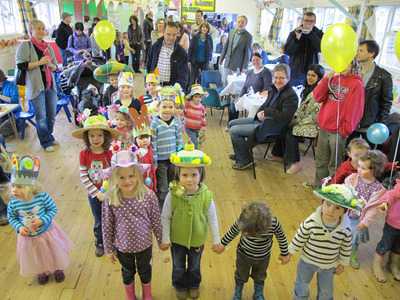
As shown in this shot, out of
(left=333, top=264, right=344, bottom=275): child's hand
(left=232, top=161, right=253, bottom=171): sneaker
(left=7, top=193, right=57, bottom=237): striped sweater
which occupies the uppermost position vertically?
(left=7, top=193, right=57, bottom=237): striped sweater

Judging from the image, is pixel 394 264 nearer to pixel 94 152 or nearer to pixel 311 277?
pixel 311 277

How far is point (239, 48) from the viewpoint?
228 inches

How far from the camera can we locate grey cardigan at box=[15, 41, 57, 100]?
12.1ft

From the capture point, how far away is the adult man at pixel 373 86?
10.2 feet

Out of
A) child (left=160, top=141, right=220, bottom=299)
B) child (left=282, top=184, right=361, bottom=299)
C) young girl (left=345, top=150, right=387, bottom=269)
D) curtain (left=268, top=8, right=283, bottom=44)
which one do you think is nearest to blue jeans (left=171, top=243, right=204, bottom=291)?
child (left=160, top=141, right=220, bottom=299)

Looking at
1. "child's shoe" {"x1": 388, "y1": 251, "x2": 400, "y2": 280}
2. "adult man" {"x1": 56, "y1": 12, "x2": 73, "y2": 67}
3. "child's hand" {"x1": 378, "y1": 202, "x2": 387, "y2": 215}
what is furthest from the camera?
"adult man" {"x1": 56, "y1": 12, "x2": 73, "y2": 67}

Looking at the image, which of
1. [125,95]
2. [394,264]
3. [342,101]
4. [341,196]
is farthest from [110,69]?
[394,264]

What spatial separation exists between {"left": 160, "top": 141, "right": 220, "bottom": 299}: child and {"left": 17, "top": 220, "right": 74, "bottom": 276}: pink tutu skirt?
0.83 metres

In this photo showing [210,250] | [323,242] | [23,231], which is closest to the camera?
[323,242]

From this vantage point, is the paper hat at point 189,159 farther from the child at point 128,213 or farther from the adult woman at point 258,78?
→ the adult woman at point 258,78

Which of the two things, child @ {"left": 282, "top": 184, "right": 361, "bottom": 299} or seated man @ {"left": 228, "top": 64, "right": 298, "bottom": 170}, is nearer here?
child @ {"left": 282, "top": 184, "right": 361, "bottom": 299}

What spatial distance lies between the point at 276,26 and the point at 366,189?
27.1 ft

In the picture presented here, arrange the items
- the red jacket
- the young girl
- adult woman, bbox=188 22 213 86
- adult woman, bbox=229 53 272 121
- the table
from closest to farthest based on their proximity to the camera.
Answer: the young girl, the red jacket, the table, adult woman, bbox=229 53 272 121, adult woman, bbox=188 22 213 86

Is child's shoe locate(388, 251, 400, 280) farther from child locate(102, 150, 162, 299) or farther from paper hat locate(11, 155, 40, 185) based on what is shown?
paper hat locate(11, 155, 40, 185)
